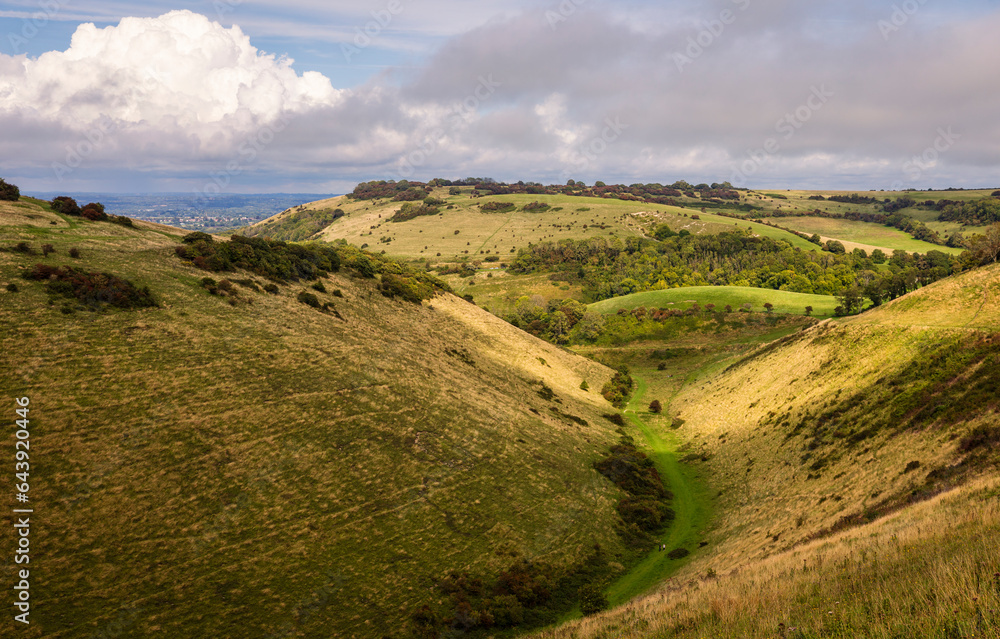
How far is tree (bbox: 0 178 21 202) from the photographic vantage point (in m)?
47.4

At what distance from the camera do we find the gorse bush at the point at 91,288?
3428 cm

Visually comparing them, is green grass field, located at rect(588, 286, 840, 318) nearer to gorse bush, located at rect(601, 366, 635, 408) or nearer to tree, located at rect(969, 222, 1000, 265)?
gorse bush, located at rect(601, 366, 635, 408)

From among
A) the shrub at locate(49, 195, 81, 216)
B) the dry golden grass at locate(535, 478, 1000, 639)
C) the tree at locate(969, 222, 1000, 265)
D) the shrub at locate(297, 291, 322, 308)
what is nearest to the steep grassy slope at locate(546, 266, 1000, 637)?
the dry golden grass at locate(535, 478, 1000, 639)

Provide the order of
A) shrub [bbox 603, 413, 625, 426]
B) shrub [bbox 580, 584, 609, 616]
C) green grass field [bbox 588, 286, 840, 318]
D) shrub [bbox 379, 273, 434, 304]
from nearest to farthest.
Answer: shrub [bbox 580, 584, 609, 616] < shrub [bbox 603, 413, 625, 426] < shrub [bbox 379, 273, 434, 304] < green grass field [bbox 588, 286, 840, 318]

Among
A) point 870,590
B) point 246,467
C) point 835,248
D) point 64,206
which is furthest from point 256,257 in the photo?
point 835,248

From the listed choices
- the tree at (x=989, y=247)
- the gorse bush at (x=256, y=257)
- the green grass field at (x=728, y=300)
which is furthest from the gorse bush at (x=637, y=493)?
the green grass field at (x=728, y=300)

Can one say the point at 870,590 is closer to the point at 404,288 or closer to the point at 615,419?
the point at 615,419

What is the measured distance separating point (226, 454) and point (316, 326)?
20.3m

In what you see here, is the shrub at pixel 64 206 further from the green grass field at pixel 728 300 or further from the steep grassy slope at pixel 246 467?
the green grass field at pixel 728 300

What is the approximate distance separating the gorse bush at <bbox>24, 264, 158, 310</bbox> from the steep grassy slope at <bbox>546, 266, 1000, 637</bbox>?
39.9 metres

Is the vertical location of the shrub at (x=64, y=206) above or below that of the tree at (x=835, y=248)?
below

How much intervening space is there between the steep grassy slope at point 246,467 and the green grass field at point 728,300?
273 feet

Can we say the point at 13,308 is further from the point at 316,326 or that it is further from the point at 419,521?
the point at 419,521

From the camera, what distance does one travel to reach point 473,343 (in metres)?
70.1
